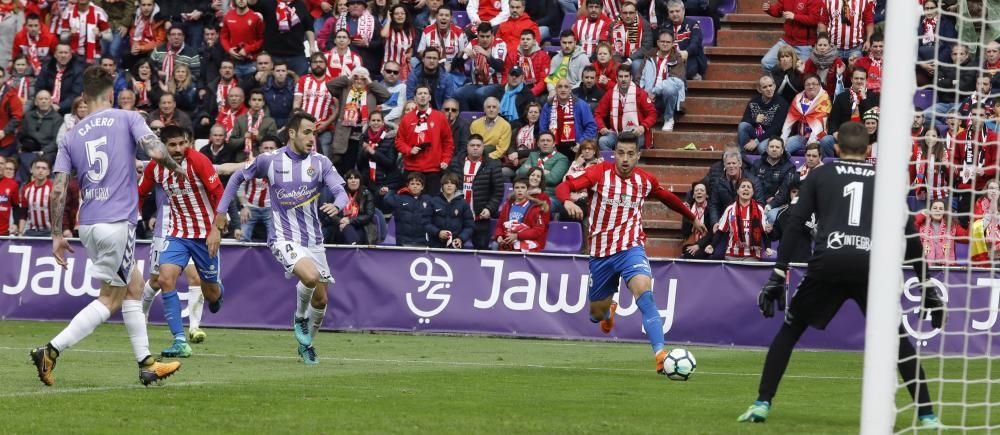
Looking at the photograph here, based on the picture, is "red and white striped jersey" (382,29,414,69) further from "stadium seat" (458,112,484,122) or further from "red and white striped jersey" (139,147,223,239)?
"red and white striped jersey" (139,147,223,239)

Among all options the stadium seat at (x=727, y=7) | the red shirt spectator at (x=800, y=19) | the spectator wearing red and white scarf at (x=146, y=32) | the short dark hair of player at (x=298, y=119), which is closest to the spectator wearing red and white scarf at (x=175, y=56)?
the spectator wearing red and white scarf at (x=146, y=32)

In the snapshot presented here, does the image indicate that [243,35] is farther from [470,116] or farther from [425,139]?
[425,139]

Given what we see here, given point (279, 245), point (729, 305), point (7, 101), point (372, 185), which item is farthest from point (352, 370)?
point (7, 101)

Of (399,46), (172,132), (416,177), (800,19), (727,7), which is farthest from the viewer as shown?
(727,7)

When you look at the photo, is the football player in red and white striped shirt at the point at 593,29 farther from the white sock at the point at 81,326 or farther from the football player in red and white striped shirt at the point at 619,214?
the white sock at the point at 81,326

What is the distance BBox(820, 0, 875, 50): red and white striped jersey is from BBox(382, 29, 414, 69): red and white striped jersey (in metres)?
6.98

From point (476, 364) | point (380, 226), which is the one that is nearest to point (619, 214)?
point (476, 364)

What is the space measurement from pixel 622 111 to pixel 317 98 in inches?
195

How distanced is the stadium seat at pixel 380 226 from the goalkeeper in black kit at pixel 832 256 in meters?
13.2

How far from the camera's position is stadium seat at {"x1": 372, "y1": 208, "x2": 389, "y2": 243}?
73.9 feet

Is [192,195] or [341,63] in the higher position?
[341,63]

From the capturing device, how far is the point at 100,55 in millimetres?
27578

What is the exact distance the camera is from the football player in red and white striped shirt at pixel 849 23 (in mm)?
22578

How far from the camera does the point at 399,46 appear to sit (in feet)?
82.8
